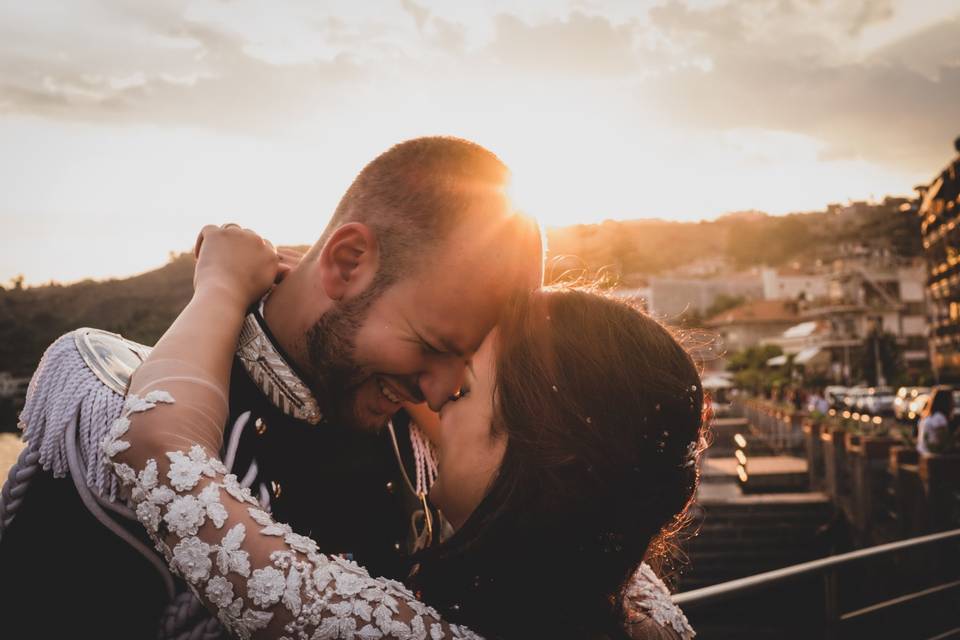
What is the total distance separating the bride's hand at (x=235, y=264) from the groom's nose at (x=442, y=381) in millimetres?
541

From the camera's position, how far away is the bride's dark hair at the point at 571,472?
1.87m

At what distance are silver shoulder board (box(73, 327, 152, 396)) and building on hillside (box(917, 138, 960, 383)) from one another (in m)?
53.8

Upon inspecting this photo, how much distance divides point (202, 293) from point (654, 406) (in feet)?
4.09

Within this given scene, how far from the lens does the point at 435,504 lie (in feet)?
7.38

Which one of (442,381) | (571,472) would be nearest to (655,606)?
(571,472)

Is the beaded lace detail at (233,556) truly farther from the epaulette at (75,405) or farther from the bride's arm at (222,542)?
the epaulette at (75,405)

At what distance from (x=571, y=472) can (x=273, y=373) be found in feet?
2.74

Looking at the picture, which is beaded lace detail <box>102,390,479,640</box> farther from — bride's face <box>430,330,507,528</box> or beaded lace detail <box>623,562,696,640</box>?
beaded lace detail <box>623,562,696,640</box>

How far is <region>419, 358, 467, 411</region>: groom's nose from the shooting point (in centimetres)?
220

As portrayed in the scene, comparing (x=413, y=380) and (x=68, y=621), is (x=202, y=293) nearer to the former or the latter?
(x=413, y=380)

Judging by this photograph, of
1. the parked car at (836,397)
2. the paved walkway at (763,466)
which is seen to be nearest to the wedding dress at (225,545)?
the paved walkway at (763,466)

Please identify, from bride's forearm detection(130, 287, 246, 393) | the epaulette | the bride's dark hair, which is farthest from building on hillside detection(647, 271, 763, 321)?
the epaulette

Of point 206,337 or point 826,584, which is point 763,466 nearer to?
point 826,584

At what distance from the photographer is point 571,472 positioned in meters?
1.95
